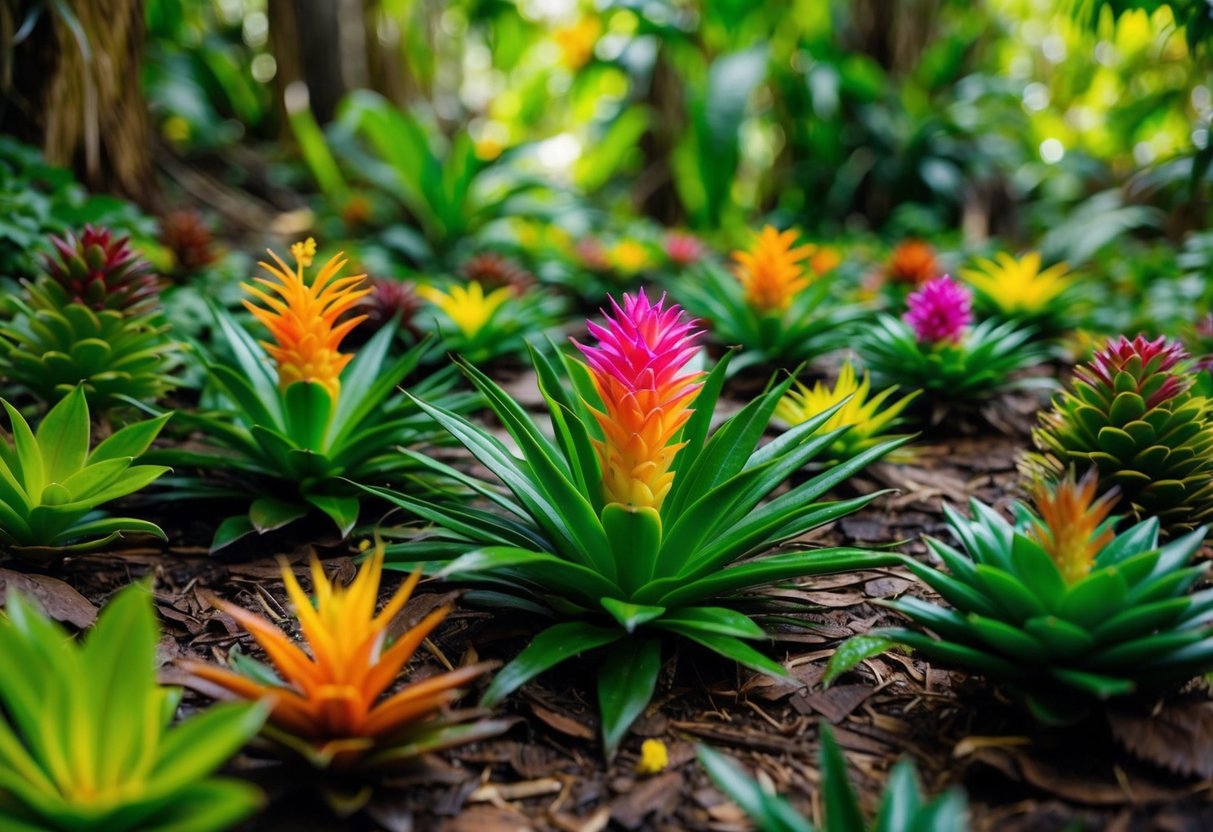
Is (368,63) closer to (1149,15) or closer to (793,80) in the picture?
(793,80)

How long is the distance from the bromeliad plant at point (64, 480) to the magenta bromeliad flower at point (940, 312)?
7.05 feet

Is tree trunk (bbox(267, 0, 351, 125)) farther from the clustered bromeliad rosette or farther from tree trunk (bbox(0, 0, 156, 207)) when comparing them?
the clustered bromeliad rosette

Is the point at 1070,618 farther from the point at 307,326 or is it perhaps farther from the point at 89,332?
the point at 89,332

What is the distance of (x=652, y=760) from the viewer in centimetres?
134

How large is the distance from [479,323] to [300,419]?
41.4 inches

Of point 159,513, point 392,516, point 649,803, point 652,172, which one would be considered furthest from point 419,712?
point 652,172

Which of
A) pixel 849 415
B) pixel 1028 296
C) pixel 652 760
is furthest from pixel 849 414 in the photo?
pixel 1028 296

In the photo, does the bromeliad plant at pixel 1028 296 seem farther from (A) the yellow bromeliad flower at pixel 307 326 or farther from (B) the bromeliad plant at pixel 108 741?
(B) the bromeliad plant at pixel 108 741

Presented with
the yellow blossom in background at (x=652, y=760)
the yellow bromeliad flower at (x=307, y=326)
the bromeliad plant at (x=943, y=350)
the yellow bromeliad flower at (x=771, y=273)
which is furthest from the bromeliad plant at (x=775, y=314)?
the yellow blossom in background at (x=652, y=760)

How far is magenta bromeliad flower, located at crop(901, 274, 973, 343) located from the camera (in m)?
2.48

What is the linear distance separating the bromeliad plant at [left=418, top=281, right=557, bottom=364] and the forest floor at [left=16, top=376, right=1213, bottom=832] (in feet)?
3.75

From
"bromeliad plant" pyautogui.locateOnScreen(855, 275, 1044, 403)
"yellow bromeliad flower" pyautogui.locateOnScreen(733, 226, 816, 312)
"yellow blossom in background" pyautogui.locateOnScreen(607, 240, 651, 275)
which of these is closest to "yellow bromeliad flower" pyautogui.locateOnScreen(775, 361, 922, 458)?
"bromeliad plant" pyautogui.locateOnScreen(855, 275, 1044, 403)

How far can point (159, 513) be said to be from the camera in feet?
6.77

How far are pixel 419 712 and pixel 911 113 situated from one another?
600 centimetres
